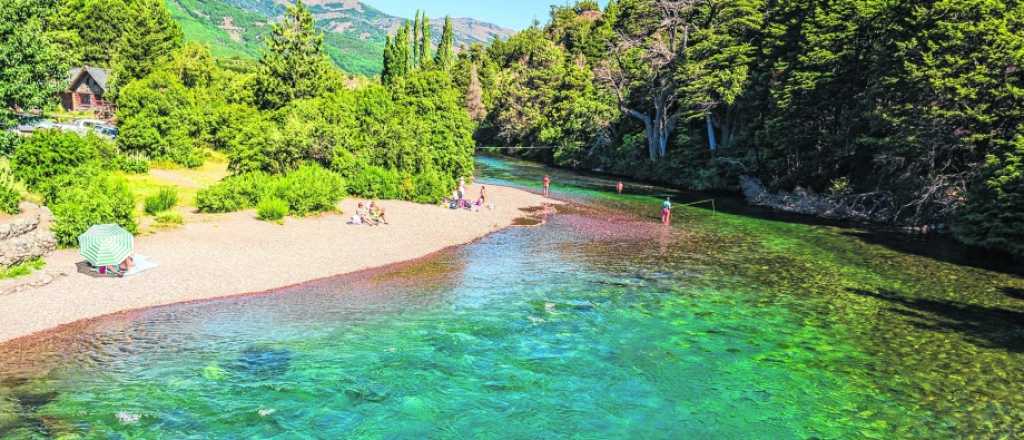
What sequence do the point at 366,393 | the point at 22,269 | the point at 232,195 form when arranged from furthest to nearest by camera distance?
the point at 232,195 < the point at 22,269 < the point at 366,393

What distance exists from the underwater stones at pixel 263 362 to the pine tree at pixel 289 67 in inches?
1807

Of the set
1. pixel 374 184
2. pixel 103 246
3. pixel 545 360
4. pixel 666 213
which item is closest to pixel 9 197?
pixel 103 246

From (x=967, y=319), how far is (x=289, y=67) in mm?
56211

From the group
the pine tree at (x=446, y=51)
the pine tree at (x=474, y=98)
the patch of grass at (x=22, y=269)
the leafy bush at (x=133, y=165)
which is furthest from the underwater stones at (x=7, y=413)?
the pine tree at (x=446, y=51)

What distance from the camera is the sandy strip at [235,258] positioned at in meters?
19.9

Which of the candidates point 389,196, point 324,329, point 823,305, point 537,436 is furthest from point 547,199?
point 537,436

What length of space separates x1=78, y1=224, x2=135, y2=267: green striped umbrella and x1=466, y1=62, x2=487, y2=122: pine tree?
369 ft

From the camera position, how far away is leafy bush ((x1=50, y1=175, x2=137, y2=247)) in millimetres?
25156

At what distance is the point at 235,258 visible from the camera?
26609mm

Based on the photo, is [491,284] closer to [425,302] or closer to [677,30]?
[425,302]

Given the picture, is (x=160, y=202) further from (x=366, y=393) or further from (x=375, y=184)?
(x=366, y=393)

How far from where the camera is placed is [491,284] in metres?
26.4

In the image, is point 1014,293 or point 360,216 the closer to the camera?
point 1014,293

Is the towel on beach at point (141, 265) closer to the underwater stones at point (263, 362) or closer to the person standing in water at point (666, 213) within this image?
A: the underwater stones at point (263, 362)
